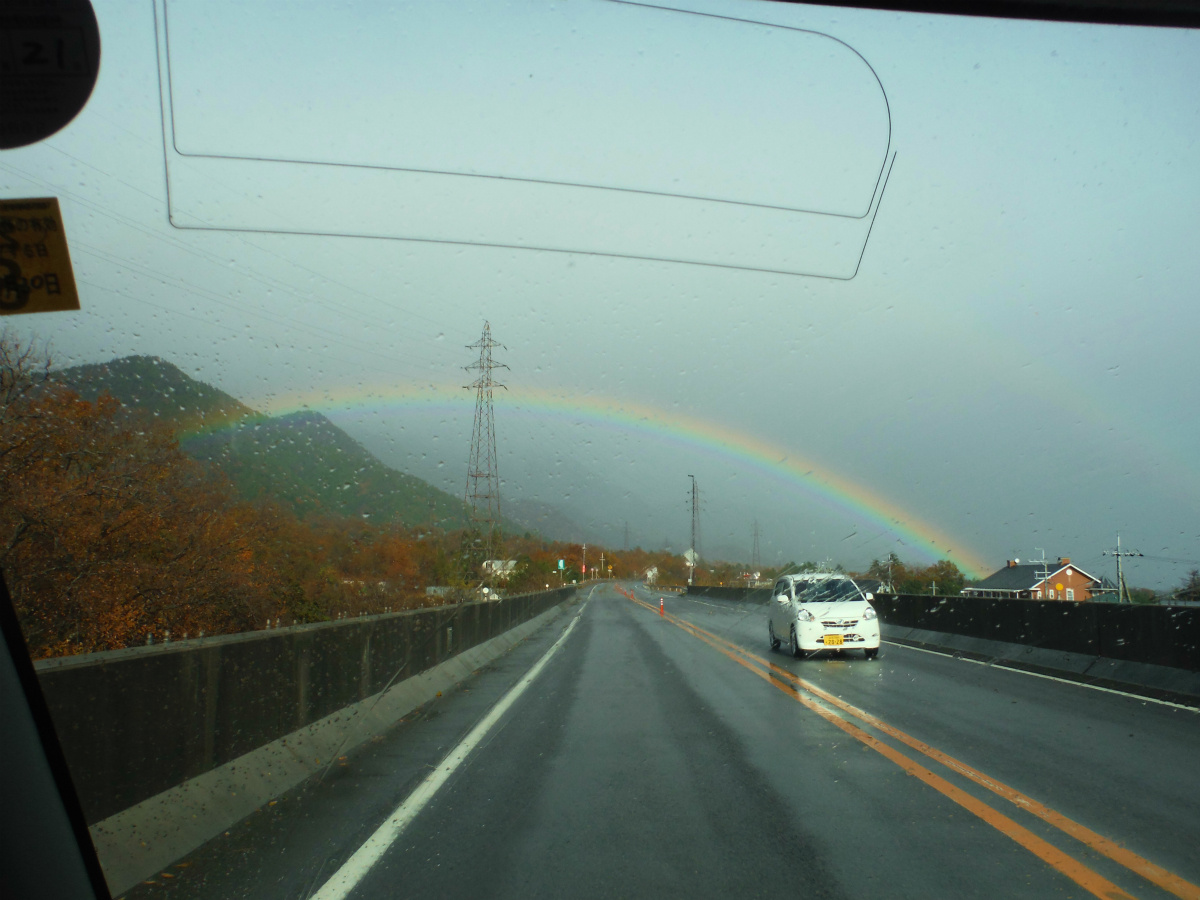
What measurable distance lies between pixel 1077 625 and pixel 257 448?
498 inches

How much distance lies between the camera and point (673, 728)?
9.63m

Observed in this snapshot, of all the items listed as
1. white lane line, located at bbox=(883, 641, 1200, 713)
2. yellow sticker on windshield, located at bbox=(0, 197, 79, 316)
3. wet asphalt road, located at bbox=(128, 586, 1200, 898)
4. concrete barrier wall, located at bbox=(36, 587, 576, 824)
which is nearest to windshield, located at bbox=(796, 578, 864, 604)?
white lane line, located at bbox=(883, 641, 1200, 713)

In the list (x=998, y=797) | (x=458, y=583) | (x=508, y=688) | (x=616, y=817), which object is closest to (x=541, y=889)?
(x=616, y=817)

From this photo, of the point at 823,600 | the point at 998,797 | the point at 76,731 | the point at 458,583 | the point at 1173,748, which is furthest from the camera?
the point at 458,583

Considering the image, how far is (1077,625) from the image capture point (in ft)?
48.8

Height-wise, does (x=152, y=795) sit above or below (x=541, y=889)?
above

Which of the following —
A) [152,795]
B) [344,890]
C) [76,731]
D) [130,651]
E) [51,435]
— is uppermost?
[51,435]

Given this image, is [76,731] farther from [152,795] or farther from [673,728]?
[673,728]

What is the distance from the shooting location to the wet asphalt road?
15.7 feet

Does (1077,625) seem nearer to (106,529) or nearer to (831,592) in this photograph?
(831,592)

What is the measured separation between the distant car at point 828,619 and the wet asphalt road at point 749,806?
5.53m

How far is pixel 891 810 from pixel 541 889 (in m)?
2.66

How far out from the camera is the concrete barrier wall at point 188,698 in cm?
451

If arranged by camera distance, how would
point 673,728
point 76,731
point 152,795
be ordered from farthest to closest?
1. point 673,728
2. point 152,795
3. point 76,731
